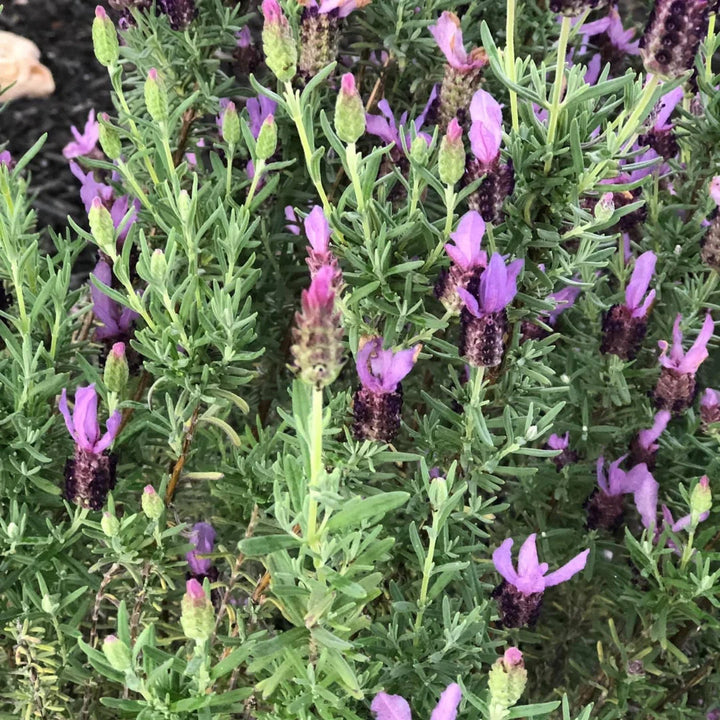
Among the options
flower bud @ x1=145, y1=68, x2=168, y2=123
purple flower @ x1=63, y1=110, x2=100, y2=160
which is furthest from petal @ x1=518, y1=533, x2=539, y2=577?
purple flower @ x1=63, y1=110, x2=100, y2=160

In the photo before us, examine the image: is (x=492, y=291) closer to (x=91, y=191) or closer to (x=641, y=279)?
(x=641, y=279)

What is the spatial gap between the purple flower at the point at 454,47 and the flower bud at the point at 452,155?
0.16 m

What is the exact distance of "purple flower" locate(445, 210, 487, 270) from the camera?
61cm

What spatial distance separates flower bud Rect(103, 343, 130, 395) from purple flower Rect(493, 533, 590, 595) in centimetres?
31

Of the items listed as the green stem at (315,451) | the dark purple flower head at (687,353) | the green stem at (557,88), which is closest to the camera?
the green stem at (315,451)

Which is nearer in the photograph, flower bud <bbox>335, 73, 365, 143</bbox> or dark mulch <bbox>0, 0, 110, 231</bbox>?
flower bud <bbox>335, 73, 365, 143</bbox>

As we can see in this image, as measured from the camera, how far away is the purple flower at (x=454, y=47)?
2.39 ft

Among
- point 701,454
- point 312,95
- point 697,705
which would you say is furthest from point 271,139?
point 697,705

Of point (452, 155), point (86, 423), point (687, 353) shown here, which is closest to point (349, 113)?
point (452, 155)

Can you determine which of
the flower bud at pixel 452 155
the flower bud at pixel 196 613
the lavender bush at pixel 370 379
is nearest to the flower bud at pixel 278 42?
the lavender bush at pixel 370 379

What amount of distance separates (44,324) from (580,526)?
0.56 meters

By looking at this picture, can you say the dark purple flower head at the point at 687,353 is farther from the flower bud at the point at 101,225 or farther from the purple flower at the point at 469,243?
the flower bud at the point at 101,225

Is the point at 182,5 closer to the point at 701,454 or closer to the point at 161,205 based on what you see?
the point at 161,205

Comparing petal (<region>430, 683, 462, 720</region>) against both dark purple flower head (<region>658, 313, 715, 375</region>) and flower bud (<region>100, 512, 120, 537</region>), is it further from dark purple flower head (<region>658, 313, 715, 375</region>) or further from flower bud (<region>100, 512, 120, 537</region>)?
dark purple flower head (<region>658, 313, 715, 375</region>)
